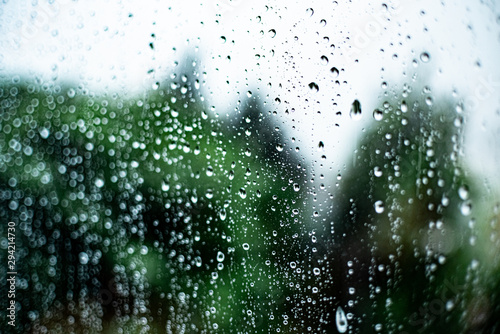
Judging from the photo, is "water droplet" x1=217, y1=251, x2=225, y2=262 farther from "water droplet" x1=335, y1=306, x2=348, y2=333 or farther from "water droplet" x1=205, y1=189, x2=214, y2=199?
"water droplet" x1=335, y1=306, x2=348, y2=333

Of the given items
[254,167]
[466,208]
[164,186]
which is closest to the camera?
[466,208]

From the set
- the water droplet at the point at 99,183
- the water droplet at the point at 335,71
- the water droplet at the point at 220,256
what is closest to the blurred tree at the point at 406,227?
the water droplet at the point at 335,71

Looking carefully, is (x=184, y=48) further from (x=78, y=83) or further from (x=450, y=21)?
(x=450, y=21)

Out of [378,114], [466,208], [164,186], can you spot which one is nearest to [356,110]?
[378,114]

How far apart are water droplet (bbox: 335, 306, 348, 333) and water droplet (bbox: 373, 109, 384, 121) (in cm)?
40

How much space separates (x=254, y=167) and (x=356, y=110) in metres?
0.25

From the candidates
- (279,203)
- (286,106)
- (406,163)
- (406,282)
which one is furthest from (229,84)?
(406,282)

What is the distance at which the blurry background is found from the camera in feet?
2.40

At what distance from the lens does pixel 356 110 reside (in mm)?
806

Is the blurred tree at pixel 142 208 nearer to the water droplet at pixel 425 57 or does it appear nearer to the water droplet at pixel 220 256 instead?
the water droplet at pixel 220 256

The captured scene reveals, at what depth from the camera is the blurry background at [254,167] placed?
2.40ft

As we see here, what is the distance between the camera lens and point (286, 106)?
84 centimetres

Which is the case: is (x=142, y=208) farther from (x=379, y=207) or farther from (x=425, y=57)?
(x=425, y=57)

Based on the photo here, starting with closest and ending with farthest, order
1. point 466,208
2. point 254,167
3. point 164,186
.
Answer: point 466,208 < point 254,167 < point 164,186
